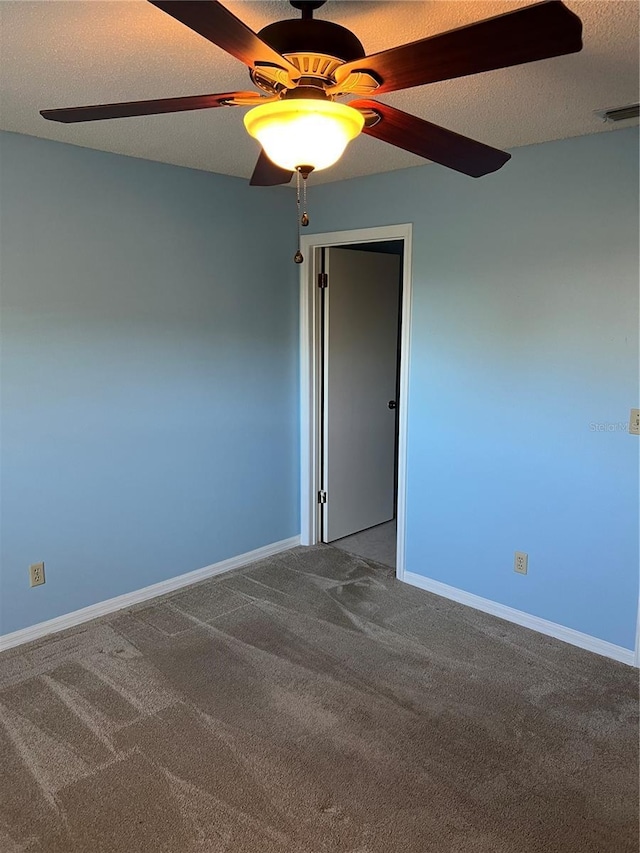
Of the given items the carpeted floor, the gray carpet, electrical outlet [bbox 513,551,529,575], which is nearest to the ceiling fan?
the carpeted floor

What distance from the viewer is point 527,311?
2.97 m

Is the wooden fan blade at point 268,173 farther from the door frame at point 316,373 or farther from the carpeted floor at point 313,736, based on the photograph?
the carpeted floor at point 313,736

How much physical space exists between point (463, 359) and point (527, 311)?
1.39 ft

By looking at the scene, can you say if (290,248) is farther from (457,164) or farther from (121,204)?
(457,164)

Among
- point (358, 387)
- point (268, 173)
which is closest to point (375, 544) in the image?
point (358, 387)

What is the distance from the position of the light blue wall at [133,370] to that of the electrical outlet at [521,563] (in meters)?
1.61

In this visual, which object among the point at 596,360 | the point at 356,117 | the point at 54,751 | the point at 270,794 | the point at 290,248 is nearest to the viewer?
the point at 356,117

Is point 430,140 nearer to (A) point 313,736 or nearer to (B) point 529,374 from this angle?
(B) point 529,374

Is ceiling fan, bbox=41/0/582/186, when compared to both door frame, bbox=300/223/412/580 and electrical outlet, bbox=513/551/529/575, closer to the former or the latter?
door frame, bbox=300/223/412/580

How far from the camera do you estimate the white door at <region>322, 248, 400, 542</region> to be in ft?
13.6

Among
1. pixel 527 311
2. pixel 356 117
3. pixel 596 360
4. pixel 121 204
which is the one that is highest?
pixel 121 204

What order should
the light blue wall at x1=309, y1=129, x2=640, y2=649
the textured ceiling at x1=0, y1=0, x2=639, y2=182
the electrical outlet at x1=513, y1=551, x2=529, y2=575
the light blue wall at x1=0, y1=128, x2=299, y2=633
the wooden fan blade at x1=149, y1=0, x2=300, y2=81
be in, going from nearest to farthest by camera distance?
the wooden fan blade at x1=149, y1=0, x2=300, y2=81 → the textured ceiling at x1=0, y1=0, x2=639, y2=182 → the light blue wall at x1=309, y1=129, x2=640, y2=649 → the light blue wall at x1=0, y1=128, x2=299, y2=633 → the electrical outlet at x1=513, y1=551, x2=529, y2=575

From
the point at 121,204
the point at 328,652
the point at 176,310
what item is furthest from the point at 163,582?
the point at 121,204

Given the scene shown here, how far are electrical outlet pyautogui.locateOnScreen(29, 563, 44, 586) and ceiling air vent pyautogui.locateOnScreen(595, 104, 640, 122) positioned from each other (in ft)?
10.4
